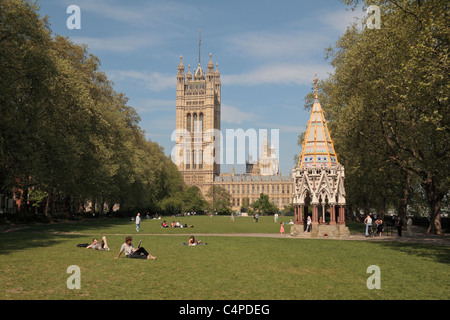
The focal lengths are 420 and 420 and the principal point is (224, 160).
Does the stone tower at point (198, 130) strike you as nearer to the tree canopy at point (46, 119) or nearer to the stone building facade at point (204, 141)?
the stone building facade at point (204, 141)

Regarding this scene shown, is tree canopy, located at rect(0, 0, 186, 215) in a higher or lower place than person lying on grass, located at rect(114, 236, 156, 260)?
higher

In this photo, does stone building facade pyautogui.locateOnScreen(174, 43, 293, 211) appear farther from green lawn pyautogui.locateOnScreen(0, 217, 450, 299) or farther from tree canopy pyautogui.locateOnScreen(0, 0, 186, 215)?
green lawn pyautogui.locateOnScreen(0, 217, 450, 299)

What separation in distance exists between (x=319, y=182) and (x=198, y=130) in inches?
5192

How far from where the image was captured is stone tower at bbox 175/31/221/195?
161125 mm

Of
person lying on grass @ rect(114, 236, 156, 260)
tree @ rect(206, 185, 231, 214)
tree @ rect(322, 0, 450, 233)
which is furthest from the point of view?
tree @ rect(206, 185, 231, 214)

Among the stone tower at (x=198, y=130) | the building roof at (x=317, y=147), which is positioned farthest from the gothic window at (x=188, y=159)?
the building roof at (x=317, y=147)

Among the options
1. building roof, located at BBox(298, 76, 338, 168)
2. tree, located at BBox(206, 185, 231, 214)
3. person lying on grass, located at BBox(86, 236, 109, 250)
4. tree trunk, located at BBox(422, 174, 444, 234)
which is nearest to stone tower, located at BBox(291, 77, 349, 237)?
building roof, located at BBox(298, 76, 338, 168)

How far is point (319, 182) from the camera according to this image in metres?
32.1

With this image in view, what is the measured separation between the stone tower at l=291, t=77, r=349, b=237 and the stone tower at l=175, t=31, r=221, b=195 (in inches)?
5024

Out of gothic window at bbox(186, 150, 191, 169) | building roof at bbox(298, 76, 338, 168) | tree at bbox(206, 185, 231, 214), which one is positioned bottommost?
tree at bbox(206, 185, 231, 214)

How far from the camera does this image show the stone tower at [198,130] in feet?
529

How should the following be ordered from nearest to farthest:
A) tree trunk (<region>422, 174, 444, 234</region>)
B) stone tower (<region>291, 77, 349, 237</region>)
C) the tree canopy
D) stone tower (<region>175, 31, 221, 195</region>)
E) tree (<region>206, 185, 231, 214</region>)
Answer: the tree canopy, stone tower (<region>291, 77, 349, 237</region>), tree trunk (<region>422, 174, 444, 234</region>), tree (<region>206, 185, 231, 214</region>), stone tower (<region>175, 31, 221, 195</region>)
